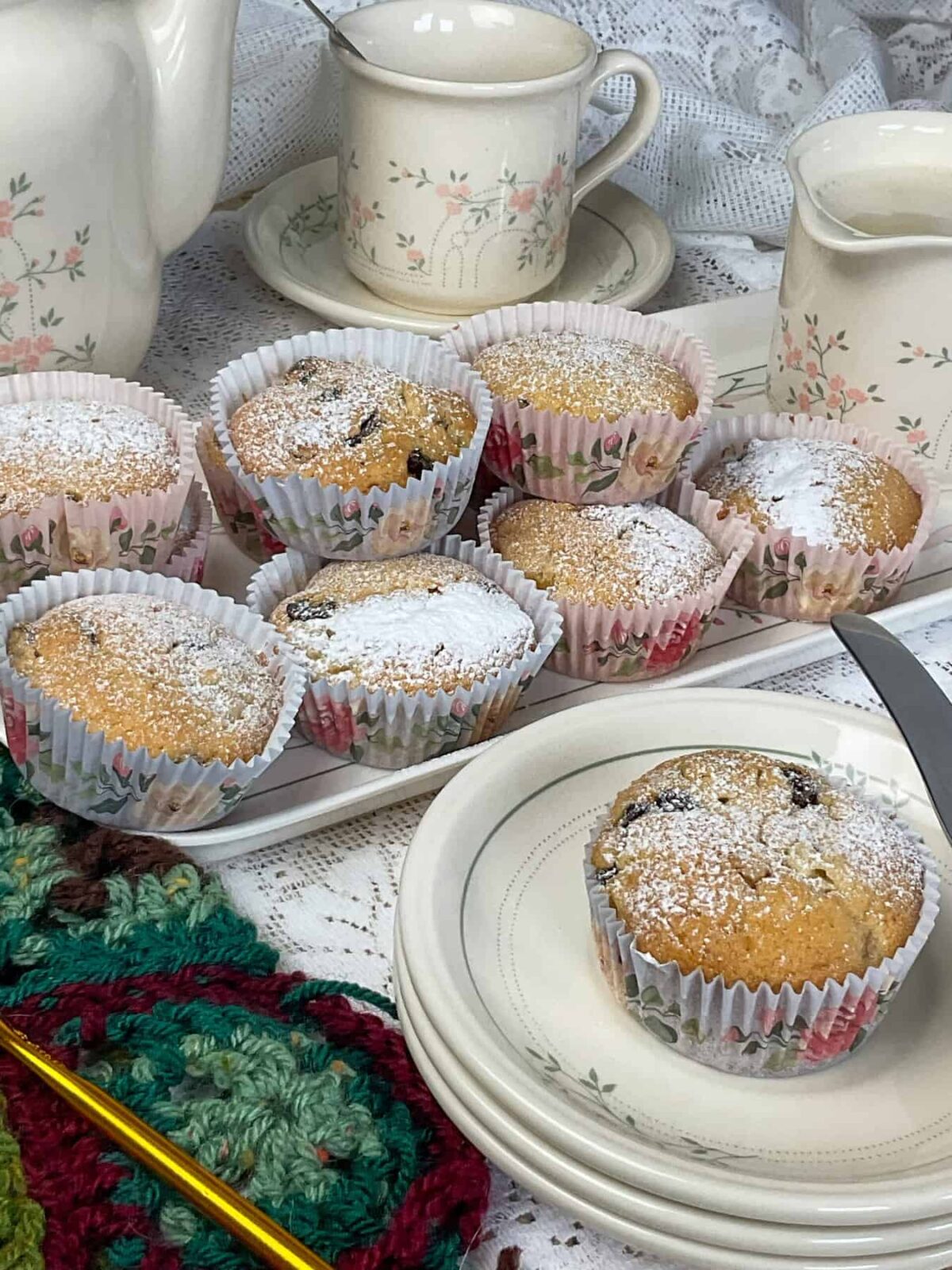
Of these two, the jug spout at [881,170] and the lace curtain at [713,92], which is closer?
the jug spout at [881,170]

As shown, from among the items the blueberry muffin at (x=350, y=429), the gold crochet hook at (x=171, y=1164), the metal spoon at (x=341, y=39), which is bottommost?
the gold crochet hook at (x=171, y=1164)

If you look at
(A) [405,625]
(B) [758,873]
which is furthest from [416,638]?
(B) [758,873]

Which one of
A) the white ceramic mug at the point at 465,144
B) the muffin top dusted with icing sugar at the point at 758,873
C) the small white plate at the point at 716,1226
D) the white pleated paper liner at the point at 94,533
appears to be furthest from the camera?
the white ceramic mug at the point at 465,144

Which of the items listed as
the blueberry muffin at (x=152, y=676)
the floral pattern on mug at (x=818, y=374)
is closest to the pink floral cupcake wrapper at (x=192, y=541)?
the blueberry muffin at (x=152, y=676)

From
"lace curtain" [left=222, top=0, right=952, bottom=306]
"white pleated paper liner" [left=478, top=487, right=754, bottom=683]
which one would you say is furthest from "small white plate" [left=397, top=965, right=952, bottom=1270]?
"lace curtain" [left=222, top=0, right=952, bottom=306]

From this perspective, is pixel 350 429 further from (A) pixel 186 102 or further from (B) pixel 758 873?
(B) pixel 758 873

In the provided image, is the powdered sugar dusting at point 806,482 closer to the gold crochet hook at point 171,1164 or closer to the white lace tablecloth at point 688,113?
the white lace tablecloth at point 688,113

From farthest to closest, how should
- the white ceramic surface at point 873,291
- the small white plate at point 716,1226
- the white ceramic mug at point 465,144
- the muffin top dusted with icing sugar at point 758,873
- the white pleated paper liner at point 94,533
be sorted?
the white ceramic mug at point 465,144 → the white ceramic surface at point 873,291 → the white pleated paper liner at point 94,533 → the muffin top dusted with icing sugar at point 758,873 → the small white plate at point 716,1226
